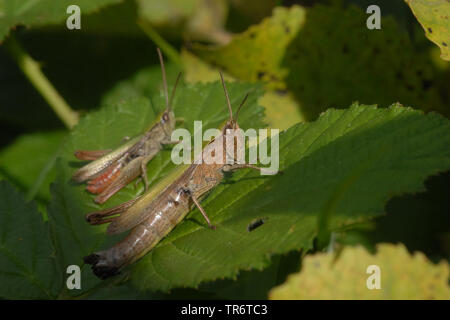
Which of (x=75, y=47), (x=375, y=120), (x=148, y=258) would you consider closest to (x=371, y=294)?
(x=375, y=120)

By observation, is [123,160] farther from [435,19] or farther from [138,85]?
[138,85]

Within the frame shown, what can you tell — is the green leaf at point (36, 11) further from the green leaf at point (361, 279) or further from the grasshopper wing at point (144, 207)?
the green leaf at point (361, 279)

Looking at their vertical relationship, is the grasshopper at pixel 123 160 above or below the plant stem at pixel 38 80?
below

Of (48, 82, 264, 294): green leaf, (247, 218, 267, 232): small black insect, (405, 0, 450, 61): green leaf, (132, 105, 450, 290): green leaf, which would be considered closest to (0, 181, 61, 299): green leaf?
(48, 82, 264, 294): green leaf

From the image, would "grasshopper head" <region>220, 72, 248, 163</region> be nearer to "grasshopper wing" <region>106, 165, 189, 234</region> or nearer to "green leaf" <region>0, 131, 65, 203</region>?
"grasshopper wing" <region>106, 165, 189, 234</region>

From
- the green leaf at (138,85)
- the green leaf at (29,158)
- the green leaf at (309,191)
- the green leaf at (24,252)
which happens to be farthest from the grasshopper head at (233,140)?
the green leaf at (138,85)
